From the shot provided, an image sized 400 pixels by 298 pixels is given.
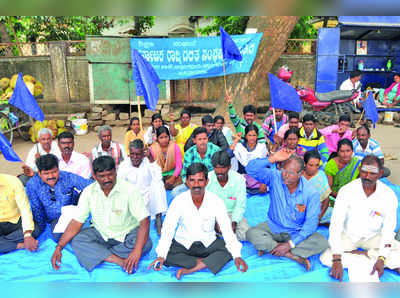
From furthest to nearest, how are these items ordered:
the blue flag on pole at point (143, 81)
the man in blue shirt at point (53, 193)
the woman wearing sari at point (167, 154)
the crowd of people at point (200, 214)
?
1. the woman wearing sari at point (167, 154)
2. the blue flag on pole at point (143, 81)
3. the man in blue shirt at point (53, 193)
4. the crowd of people at point (200, 214)

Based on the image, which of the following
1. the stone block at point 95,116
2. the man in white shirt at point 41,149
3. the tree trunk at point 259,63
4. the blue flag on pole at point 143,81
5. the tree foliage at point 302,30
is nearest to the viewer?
the blue flag on pole at point 143,81

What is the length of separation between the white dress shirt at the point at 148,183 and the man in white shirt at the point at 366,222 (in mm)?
1791

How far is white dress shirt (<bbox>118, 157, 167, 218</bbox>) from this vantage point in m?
3.62

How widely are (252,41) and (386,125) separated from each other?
4653 mm

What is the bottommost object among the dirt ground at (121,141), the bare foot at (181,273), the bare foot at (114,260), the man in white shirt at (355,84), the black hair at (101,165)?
the bare foot at (181,273)

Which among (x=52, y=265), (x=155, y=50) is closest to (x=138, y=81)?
(x=52, y=265)

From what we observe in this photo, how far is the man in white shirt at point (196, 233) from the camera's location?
2.65 metres

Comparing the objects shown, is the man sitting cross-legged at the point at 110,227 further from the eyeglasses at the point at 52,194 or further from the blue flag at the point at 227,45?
the blue flag at the point at 227,45

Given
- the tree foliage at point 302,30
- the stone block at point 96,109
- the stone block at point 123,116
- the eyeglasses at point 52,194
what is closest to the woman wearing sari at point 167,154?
the eyeglasses at point 52,194

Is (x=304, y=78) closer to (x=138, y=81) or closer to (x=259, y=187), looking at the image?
(x=259, y=187)

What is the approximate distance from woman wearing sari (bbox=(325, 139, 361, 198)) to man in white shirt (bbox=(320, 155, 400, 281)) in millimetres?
1028

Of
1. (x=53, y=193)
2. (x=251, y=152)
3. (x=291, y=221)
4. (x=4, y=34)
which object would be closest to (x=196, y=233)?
(x=291, y=221)

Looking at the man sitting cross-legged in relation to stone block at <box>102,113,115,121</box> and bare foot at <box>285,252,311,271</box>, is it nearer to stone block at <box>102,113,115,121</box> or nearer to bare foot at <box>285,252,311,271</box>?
bare foot at <box>285,252,311,271</box>
